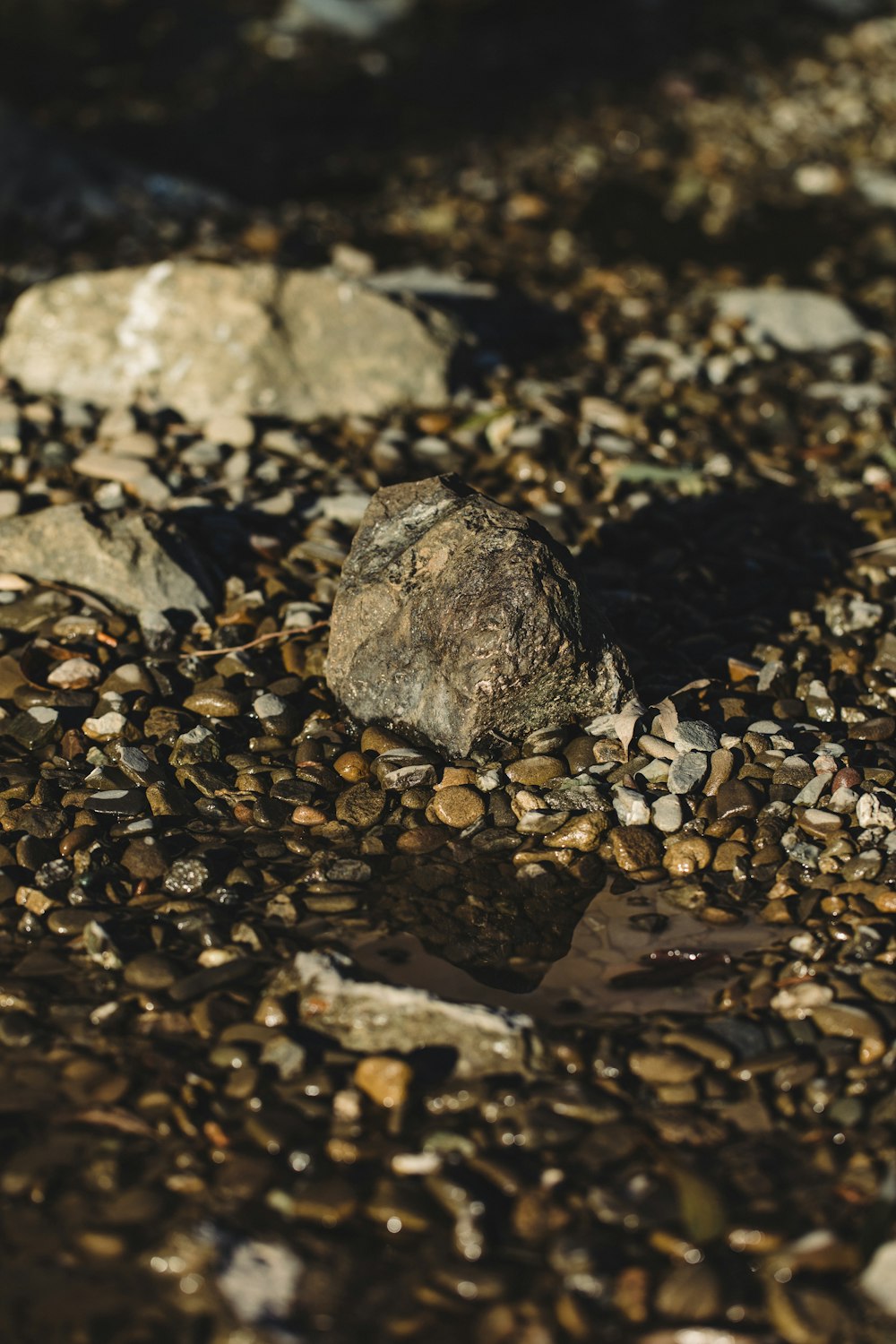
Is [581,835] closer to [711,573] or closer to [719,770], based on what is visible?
[719,770]

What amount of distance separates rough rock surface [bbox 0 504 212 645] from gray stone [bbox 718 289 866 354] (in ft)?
11.2

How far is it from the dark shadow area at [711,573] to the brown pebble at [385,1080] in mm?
1630

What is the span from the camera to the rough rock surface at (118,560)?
4.76 m

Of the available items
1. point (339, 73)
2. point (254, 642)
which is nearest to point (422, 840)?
point (254, 642)

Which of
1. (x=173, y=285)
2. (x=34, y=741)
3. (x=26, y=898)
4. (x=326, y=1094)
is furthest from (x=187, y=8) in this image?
(x=326, y=1094)

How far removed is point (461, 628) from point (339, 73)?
313 inches

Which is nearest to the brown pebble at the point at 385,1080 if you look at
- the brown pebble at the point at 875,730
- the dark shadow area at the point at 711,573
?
the dark shadow area at the point at 711,573

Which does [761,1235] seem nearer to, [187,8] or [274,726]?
[274,726]

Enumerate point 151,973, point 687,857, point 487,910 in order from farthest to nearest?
1. point 687,857
2. point 487,910
3. point 151,973

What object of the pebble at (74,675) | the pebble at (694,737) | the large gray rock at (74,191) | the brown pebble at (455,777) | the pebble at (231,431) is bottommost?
the large gray rock at (74,191)

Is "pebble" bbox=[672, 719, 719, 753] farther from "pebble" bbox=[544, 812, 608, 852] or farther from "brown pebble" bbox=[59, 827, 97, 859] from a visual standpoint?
"brown pebble" bbox=[59, 827, 97, 859]

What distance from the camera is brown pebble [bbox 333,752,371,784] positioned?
13.7ft

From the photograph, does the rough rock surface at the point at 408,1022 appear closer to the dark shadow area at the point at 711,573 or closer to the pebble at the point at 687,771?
the pebble at the point at 687,771

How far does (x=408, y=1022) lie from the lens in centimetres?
335
